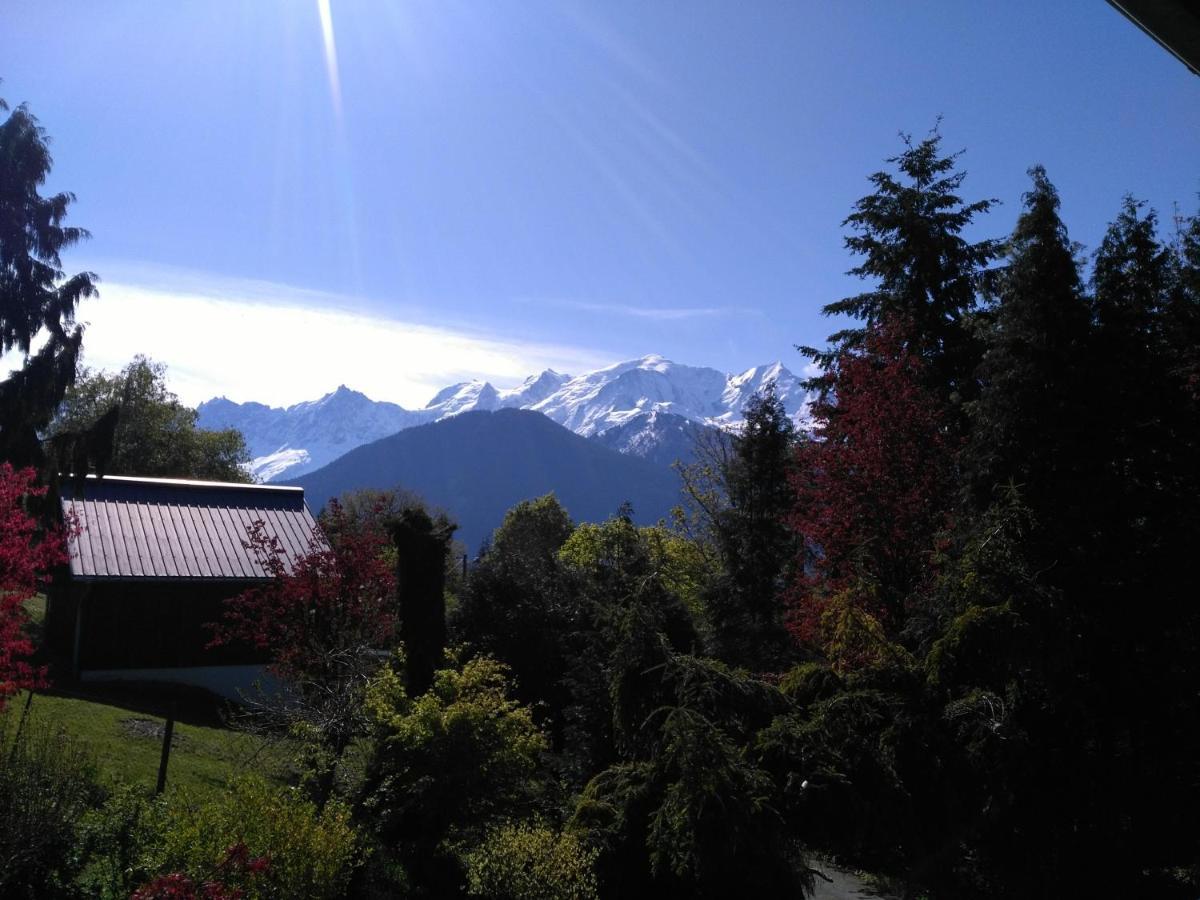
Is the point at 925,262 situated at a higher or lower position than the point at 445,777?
higher

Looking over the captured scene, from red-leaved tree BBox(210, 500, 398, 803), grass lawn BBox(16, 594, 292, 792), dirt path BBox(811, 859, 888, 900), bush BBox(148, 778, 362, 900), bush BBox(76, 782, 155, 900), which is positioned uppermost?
red-leaved tree BBox(210, 500, 398, 803)

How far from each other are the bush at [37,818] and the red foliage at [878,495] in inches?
436

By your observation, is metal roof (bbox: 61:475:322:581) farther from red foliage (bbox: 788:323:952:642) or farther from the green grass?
red foliage (bbox: 788:323:952:642)

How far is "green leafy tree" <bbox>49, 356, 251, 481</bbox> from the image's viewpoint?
47.3m

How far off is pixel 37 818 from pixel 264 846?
2.40 m

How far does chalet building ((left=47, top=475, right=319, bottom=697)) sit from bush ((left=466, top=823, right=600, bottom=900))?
14.6 meters

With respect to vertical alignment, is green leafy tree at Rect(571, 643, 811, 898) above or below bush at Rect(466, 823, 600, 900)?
above

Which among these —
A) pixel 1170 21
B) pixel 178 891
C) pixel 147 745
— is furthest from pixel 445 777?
pixel 1170 21

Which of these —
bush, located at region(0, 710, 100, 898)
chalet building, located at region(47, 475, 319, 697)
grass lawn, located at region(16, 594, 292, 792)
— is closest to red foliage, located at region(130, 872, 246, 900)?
bush, located at region(0, 710, 100, 898)

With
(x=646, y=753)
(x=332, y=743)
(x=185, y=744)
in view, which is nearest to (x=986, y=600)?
(x=646, y=753)

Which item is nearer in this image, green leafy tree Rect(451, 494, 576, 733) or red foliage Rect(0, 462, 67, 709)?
red foliage Rect(0, 462, 67, 709)

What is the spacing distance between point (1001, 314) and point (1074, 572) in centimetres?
422

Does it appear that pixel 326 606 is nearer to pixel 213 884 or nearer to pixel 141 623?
pixel 213 884

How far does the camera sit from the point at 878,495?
47.3ft
